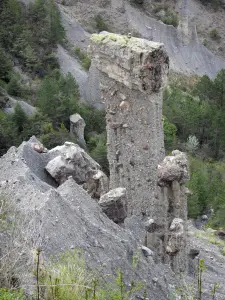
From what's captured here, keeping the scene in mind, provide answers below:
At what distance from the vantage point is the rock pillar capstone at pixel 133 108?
12438 millimetres

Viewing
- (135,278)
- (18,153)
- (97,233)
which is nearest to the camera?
(135,278)

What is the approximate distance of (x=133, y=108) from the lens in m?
13.1

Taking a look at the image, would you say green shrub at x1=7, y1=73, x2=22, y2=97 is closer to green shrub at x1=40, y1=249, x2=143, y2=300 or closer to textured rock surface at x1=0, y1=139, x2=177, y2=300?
textured rock surface at x1=0, y1=139, x2=177, y2=300

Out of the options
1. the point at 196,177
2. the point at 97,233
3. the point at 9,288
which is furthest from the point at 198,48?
the point at 9,288

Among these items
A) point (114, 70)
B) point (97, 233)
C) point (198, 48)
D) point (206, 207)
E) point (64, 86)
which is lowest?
point (198, 48)

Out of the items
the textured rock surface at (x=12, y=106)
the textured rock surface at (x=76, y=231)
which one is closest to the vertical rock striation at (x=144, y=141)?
the textured rock surface at (x=76, y=231)

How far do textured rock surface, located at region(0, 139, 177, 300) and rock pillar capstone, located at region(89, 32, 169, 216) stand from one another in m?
2.13

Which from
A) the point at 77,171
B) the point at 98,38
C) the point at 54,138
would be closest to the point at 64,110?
the point at 54,138

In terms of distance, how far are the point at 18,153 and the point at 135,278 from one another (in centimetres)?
629

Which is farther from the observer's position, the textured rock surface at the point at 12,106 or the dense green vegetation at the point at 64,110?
the textured rock surface at the point at 12,106

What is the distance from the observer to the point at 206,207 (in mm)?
23250

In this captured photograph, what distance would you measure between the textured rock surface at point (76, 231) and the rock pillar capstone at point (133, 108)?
2.13 metres

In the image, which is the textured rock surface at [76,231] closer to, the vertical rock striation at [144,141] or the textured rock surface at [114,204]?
the textured rock surface at [114,204]

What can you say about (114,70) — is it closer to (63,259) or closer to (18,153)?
(18,153)
